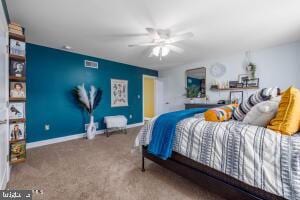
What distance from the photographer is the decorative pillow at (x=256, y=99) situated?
160cm

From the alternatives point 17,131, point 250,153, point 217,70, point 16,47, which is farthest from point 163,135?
point 217,70

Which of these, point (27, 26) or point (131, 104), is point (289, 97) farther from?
point (131, 104)

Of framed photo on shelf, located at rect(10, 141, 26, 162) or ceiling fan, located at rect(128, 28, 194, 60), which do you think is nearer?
framed photo on shelf, located at rect(10, 141, 26, 162)

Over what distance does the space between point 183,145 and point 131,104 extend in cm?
384

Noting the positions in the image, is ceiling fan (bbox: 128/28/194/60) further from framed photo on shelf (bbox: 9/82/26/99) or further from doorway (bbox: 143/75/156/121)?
doorway (bbox: 143/75/156/121)

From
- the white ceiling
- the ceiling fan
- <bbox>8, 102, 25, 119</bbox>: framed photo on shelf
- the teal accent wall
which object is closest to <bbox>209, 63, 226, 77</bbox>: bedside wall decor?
the white ceiling

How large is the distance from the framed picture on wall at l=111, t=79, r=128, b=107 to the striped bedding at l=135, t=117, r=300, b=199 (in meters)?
3.57

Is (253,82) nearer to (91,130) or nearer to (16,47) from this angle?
(91,130)

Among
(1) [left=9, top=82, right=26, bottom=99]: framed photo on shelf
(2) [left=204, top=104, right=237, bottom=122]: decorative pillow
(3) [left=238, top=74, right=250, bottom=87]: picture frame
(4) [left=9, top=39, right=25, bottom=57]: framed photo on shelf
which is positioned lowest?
(2) [left=204, top=104, right=237, bottom=122]: decorative pillow

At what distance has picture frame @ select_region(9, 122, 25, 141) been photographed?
2.05 m

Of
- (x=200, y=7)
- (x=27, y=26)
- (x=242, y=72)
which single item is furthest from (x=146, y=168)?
(x=242, y=72)

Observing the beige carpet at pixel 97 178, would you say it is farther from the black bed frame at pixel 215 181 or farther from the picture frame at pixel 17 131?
the picture frame at pixel 17 131

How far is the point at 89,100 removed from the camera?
3.93 m

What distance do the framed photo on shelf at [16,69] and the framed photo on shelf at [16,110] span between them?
424mm
